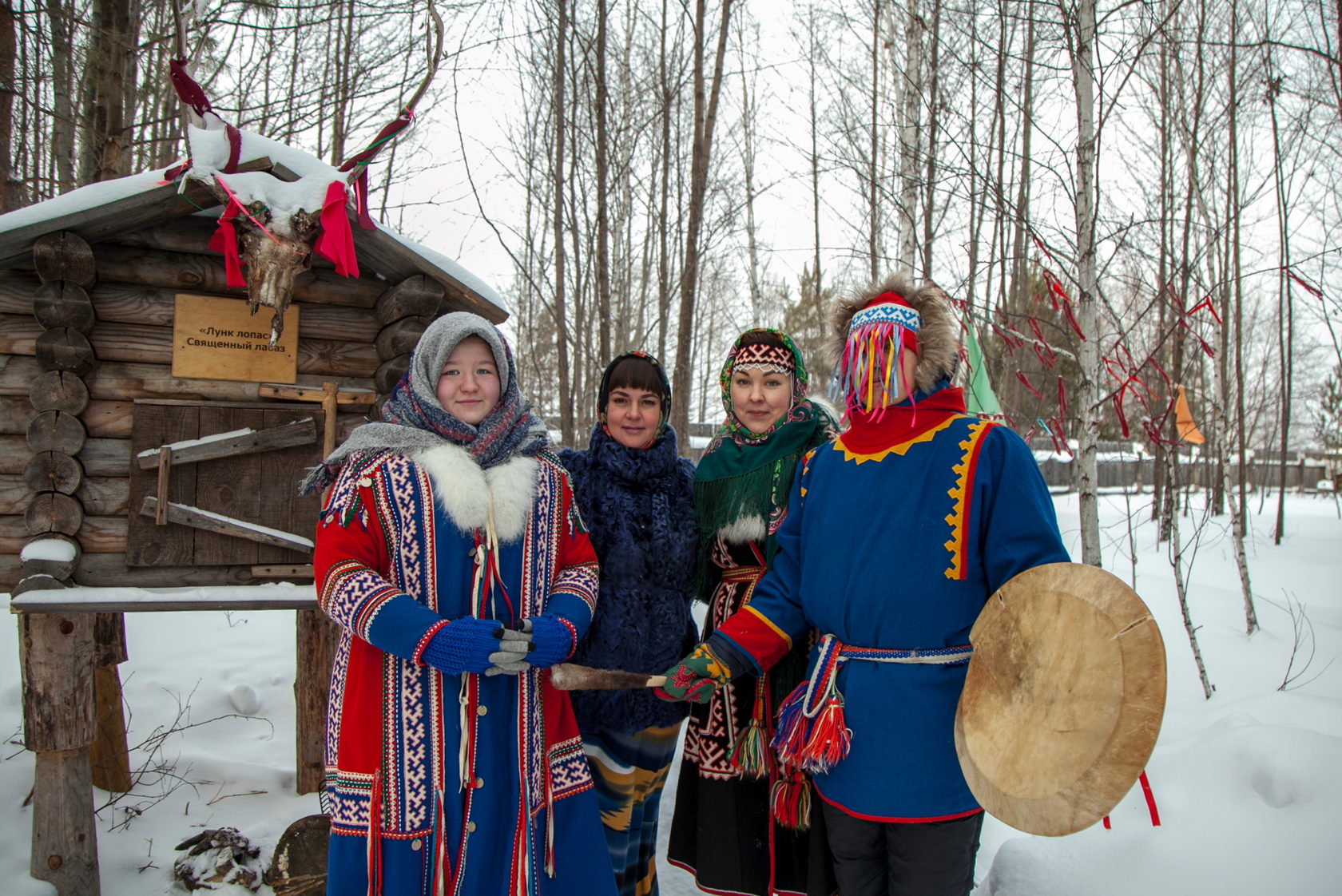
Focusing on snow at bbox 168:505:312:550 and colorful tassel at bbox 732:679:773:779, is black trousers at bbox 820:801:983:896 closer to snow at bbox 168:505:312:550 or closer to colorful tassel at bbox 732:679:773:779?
colorful tassel at bbox 732:679:773:779

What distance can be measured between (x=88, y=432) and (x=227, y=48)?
5.14 m

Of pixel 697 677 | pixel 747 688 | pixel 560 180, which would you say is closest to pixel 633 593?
pixel 697 677

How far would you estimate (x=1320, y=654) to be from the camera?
4.89 m

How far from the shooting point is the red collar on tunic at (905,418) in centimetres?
184

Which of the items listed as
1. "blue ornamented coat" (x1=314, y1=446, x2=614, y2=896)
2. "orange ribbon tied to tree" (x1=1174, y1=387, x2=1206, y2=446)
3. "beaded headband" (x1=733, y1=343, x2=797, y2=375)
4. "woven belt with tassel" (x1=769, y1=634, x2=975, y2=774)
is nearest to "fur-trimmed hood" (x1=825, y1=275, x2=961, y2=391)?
"beaded headband" (x1=733, y1=343, x2=797, y2=375)

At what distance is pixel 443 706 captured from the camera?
1.80m

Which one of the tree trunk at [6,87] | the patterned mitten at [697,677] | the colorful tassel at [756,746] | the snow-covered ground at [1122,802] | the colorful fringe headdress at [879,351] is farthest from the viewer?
the tree trunk at [6,87]

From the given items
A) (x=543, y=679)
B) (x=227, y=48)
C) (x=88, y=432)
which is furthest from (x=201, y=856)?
(x=227, y=48)

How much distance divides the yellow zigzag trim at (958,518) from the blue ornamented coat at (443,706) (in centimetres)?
93

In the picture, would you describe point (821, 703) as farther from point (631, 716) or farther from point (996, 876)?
point (996, 876)

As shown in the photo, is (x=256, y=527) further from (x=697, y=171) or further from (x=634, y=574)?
(x=697, y=171)

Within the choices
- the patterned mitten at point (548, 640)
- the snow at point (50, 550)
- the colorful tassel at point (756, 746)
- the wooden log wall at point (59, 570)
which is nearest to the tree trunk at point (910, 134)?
the colorful tassel at point (756, 746)

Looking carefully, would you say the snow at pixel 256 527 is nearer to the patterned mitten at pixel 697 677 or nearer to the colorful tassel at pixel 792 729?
the patterned mitten at pixel 697 677

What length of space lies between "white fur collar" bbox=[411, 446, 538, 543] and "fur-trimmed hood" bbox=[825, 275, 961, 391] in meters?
0.91
